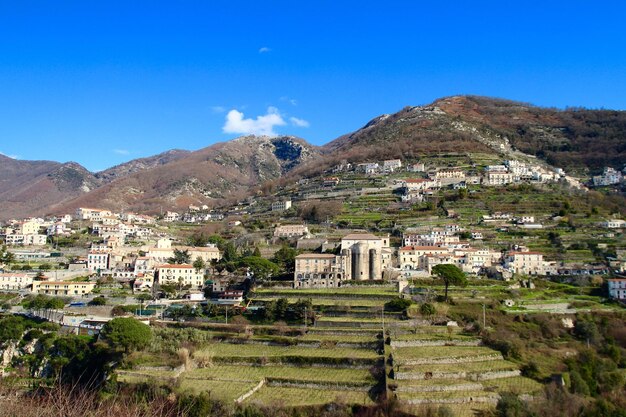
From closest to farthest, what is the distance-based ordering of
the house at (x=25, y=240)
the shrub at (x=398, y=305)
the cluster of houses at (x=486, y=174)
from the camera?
the shrub at (x=398, y=305) < the house at (x=25, y=240) < the cluster of houses at (x=486, y=174)

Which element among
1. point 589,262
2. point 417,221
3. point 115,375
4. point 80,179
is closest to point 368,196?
point 417,221

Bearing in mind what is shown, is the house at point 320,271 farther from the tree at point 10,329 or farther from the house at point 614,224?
the house at point 614,224

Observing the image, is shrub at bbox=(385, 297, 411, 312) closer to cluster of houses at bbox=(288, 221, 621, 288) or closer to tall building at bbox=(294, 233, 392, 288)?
cluster of houses at bbox=(288, 221, 621, 288)

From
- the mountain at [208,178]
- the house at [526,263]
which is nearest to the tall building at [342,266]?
the house at [526,263]

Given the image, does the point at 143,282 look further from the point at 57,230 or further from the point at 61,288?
the point at 57,230

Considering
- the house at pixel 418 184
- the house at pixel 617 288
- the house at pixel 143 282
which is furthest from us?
the house at pixel 418 184

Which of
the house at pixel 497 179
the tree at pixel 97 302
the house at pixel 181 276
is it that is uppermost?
the house at pixel 497 179
